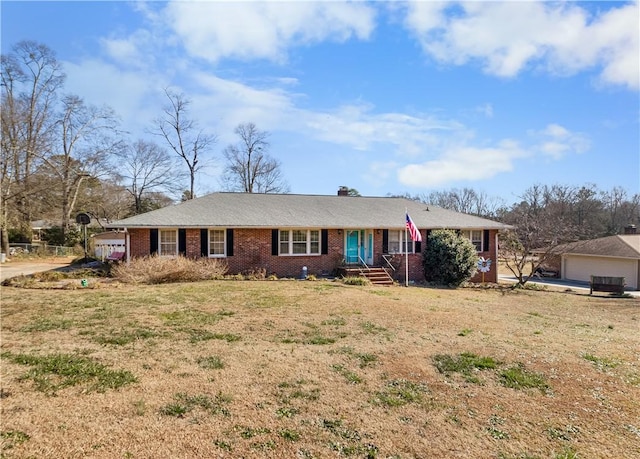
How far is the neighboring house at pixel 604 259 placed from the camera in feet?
86.6

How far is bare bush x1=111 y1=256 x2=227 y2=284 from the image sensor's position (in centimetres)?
1439

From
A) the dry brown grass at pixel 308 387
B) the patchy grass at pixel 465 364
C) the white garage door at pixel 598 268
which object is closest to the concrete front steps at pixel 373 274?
the dry brown grass at pixel 308 387

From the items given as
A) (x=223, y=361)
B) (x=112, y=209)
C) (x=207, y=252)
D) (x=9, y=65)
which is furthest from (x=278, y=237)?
(x=112, y=209)

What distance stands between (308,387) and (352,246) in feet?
47.6

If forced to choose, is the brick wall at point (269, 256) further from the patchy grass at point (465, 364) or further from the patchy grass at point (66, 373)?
the patchy grass at point (465, 364)

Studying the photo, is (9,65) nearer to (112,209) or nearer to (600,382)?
(112,209)

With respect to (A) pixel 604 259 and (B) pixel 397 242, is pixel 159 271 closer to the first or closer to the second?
(B) pixel 397 242

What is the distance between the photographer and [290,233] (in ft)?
60.1

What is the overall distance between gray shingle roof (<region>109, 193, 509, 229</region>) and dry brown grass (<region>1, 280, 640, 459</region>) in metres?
7.08

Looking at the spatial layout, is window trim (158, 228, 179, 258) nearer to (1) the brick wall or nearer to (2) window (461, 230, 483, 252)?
(1) the brick wall

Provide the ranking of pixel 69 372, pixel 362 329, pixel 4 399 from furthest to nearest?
pixel 362 329, pixel 69 372, pixel 4 399

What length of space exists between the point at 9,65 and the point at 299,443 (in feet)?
120

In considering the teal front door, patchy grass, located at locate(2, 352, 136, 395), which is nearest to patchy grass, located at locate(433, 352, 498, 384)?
patchy grass, located at locate(2, 352, 136, 395)

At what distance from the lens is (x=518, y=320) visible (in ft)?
34.8
